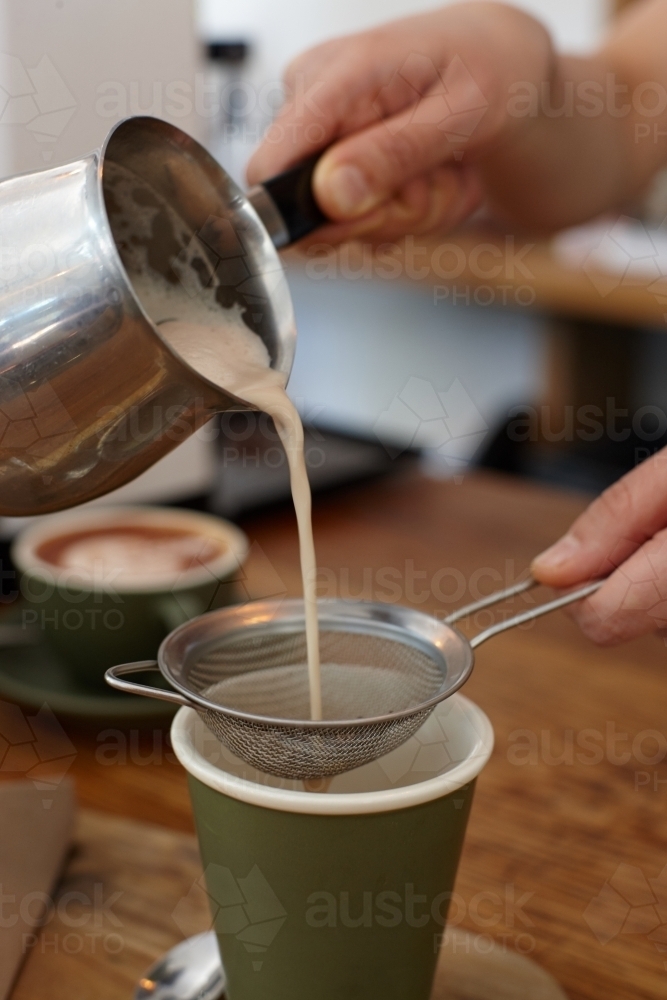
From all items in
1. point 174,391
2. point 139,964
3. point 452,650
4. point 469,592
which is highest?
point 174,391

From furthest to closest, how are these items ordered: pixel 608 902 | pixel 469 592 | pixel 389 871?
pixel 469 592, pixel 608 902, pixel 389 871

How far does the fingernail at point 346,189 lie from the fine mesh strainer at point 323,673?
0.25m

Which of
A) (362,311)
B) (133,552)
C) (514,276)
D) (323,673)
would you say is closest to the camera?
(323,673)

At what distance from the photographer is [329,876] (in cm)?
38

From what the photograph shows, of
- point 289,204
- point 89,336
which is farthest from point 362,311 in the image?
point 89,336

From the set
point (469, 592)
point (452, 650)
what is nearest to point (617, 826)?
point (452, 650)

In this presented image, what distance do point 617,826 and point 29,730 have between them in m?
0.33

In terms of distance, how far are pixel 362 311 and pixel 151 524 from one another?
184 cm

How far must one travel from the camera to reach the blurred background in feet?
2.57

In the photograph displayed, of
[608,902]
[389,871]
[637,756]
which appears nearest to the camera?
[389,871]

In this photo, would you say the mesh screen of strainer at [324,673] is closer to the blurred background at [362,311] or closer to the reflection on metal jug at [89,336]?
the reflection on metal jug at [89,336]

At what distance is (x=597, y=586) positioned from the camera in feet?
1.55

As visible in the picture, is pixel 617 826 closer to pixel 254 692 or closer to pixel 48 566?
pixel 254 692

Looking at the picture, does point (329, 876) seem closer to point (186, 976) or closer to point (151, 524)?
point (186, 976)
